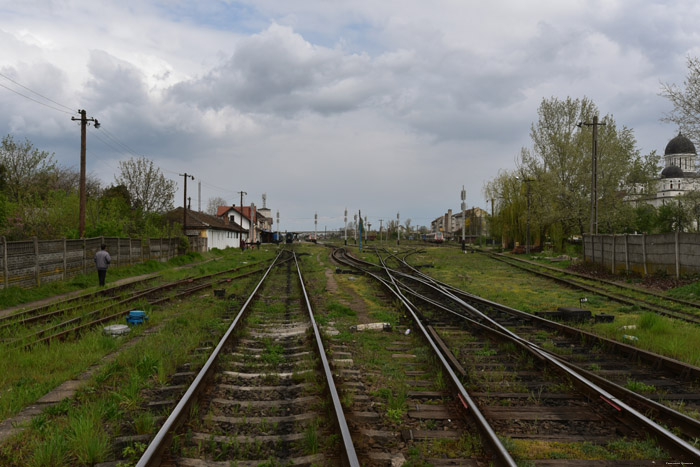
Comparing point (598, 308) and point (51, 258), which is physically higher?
point (51, 258)

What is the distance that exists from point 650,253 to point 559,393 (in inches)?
702

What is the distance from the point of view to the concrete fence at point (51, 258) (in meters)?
15.5

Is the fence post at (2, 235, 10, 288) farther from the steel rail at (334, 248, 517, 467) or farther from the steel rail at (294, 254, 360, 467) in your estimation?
the steel rail at (334, 248, 517, 467)

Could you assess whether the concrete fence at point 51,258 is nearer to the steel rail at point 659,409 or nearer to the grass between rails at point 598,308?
the grass between rails at point 598,308

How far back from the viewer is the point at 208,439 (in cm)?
428

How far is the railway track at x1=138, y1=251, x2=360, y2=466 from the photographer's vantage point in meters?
3.99

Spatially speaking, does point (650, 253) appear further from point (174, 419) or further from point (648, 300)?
point (174, 419)

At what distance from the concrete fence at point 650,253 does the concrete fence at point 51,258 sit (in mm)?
25112

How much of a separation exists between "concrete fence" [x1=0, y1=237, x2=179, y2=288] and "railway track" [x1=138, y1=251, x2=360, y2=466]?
12.0 metres

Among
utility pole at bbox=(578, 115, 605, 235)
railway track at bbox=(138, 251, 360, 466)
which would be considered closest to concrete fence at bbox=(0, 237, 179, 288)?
railway track at bbox=(138, 251, 360, 466)

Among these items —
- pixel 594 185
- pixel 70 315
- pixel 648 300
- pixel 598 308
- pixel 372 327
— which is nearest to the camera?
pixel 372 327

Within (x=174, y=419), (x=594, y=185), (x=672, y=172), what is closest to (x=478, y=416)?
(x=174, y=419)

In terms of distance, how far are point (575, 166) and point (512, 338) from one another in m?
35.0

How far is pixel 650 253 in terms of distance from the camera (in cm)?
1991
